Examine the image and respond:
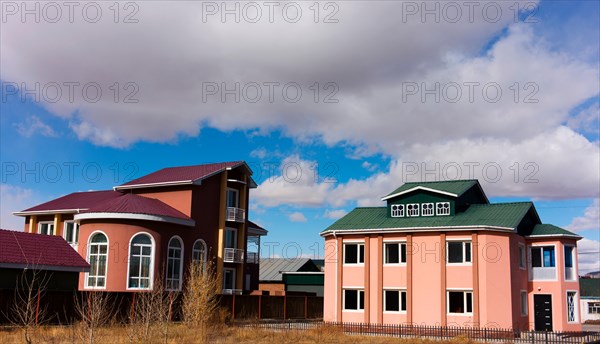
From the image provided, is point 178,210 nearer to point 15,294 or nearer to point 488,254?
point 15,294

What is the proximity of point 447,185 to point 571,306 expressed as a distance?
31.3ft

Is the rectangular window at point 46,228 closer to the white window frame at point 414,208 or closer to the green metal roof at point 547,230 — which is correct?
the white window frame at point 414,208

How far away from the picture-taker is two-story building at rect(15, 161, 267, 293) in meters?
35.9

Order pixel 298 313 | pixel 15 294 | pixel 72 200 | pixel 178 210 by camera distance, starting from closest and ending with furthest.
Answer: pixel 15 294 → pixel 178 210 → pixel 298 313 → pixel 72 200

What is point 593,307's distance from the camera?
65938mm

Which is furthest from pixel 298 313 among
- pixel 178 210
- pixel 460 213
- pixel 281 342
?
pixel 281 342

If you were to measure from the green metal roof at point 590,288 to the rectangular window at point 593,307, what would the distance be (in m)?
0.96

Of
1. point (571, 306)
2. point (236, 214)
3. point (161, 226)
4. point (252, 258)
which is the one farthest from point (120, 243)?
point (571, 306)

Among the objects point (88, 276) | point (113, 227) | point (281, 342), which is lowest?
point (281, 342)

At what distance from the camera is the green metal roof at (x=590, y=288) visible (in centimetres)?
6736

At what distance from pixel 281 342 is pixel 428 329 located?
33.8 ft

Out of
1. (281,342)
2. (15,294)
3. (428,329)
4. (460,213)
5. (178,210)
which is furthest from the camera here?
(178,210)

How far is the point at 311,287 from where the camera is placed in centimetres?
5631

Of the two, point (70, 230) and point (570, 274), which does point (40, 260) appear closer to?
point (70, 230)
